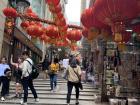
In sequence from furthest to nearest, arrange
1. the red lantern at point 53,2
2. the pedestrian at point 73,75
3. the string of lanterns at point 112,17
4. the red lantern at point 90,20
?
the red lantern at point 53,2
the pedestrian at point 73,75
the red lantern at point 90,20
the string of lanterns at point 112,17

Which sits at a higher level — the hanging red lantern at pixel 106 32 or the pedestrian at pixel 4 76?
the hanging red lantern at pixel 106 32

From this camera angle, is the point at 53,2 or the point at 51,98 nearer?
the point at 53,2

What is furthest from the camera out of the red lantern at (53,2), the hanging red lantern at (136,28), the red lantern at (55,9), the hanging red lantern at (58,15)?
the hanging red lantern at (58,15)

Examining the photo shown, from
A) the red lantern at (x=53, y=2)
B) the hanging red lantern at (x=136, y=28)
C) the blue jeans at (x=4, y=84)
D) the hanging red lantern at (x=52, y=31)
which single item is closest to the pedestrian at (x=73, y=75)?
the red lantern at (x=53, y=2)

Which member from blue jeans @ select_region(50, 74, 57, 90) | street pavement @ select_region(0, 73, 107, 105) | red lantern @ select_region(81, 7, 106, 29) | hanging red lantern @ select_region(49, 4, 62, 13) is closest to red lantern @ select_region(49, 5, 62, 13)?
hanging red lantern @ select_region(49, 4, 62, 13)

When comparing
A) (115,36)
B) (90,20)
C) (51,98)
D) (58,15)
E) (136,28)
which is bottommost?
(51,98)

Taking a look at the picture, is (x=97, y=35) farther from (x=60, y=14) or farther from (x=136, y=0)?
(x=136, y=0)

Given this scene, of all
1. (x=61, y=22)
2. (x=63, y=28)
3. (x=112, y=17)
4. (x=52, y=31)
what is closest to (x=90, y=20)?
(x=112, y=17)

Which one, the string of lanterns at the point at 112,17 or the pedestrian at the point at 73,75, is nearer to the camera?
the string of lanterns at the point at 112,17

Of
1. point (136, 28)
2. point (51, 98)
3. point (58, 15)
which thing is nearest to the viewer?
point (136, 28)

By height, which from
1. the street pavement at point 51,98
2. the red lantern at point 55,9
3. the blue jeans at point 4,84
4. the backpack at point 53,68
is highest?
the red lantern at point 55,9

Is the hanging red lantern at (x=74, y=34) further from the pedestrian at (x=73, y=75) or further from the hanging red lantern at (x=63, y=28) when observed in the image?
the pedestrian at (x=73, y=75)

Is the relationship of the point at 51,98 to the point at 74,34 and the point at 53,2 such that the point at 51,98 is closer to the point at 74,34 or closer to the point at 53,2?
the point at 74,34

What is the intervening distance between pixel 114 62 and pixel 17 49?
940 cm
